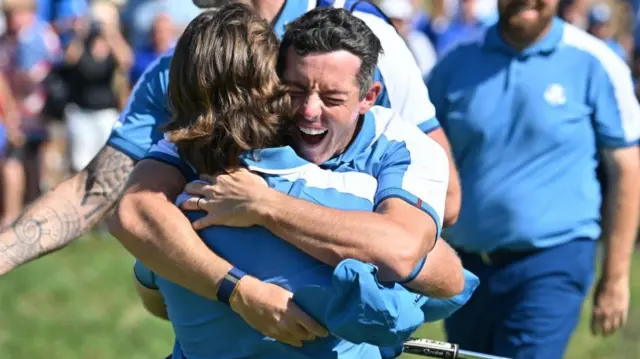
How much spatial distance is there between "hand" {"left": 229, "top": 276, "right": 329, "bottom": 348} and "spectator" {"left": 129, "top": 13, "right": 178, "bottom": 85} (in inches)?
401

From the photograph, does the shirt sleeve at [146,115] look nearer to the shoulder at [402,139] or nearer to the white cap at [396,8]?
the shoulder at [402,139]

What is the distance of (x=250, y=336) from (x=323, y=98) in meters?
0.61

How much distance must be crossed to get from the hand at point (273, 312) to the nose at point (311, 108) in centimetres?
43

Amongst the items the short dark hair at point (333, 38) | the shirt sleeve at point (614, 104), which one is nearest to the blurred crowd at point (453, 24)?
the shirt sleeve at point (614, 104)

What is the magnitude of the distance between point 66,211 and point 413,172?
140 cm

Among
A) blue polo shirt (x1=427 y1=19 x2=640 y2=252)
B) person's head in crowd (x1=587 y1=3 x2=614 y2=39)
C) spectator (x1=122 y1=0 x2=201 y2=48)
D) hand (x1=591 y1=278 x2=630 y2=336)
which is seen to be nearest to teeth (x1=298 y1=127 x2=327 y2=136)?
blue polo shirt (x1=427 y1=19 x2=640 y2=252)

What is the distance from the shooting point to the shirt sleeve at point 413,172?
3111 mm

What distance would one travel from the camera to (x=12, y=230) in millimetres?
3934

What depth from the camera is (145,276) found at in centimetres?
346

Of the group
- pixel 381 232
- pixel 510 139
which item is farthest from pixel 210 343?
pixel 510 139

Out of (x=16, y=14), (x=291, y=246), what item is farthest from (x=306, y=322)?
(x=16, y=14)

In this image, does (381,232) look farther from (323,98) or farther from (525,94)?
(525,94)

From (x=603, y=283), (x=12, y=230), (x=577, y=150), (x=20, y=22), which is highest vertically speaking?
(x=12, y=230)

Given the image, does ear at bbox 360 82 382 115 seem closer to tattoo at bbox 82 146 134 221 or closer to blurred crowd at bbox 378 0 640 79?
tattoo at bbox 82 146 134 221
